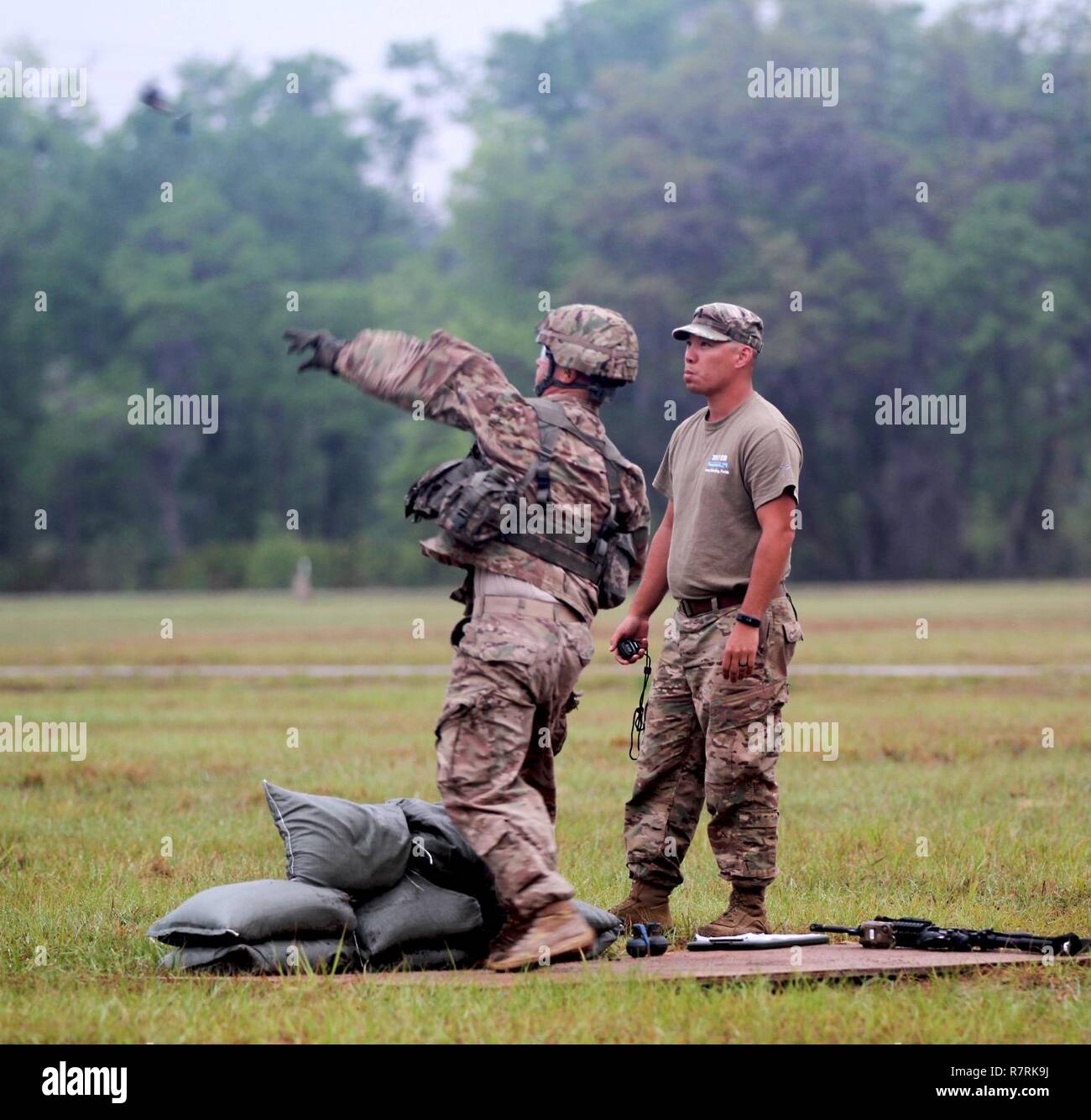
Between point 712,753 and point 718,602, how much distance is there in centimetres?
57

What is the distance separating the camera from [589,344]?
6.46m

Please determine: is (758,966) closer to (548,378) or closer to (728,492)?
(728,492)

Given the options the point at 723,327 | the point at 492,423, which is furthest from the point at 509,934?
the point at 723,327

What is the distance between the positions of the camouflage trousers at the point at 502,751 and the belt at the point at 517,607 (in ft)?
0.06

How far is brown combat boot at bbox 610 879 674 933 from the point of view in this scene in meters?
7.21

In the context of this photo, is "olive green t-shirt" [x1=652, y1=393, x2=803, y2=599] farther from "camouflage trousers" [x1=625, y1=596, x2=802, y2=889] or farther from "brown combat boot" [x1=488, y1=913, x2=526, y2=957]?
"brown combat boot" [x1=488, y1=913, x2=526, y2=957]

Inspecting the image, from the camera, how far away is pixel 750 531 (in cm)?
698

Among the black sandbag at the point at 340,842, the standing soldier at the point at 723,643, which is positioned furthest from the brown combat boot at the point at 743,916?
the black sandbag at the point at 340,842

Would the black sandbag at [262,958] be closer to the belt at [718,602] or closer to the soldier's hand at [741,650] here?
the soldier's hand at [741,650]

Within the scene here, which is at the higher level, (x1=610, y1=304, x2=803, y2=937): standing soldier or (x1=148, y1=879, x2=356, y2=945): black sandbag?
(x1=610, y1=304, x2=803, y2=937): standing soldier

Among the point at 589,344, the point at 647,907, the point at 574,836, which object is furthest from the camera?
the point at 574,836

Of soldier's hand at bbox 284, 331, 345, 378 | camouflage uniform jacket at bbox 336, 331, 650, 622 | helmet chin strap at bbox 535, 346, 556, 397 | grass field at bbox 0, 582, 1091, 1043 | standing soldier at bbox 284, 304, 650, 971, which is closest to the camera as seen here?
grass field at bbox 0, 582, 1091, 1043

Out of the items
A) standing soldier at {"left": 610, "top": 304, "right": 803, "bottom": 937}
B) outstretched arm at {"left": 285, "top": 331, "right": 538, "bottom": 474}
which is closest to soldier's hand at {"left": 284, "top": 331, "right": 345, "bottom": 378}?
outstretched arm at {"left": 285, "top": 331, "right": 538, "bottom": 474}

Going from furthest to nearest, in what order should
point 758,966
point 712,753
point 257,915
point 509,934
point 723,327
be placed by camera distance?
point 723,327 < point 712,753 < point 509,934 < point 257,915 < point 758,966
